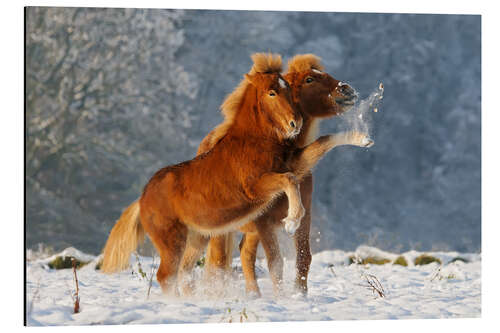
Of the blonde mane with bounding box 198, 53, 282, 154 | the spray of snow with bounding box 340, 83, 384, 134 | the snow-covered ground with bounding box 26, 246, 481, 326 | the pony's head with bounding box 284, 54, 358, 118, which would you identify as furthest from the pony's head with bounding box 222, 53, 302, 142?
the snow-covered ground with bounding box 26, 246, 481, 326

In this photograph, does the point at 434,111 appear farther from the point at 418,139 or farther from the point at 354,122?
the point at 354,122

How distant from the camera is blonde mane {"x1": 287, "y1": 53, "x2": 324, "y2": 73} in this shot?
4766mm

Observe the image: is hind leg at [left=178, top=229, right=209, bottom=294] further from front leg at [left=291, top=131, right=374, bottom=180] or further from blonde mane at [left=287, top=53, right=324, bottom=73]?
blonde mane at [left=287, top=53, right=324, bottom=73]

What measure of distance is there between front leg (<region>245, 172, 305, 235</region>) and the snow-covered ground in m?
0.72

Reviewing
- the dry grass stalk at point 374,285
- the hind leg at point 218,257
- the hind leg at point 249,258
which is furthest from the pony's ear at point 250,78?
the dry grass stalk at point 374,285

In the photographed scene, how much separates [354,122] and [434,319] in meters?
1.51

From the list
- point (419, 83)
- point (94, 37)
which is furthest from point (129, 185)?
point (419, 83)

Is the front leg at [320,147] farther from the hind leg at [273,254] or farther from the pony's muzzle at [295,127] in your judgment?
the hind leg at [273,254]

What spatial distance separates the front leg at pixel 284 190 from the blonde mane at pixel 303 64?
926 mm

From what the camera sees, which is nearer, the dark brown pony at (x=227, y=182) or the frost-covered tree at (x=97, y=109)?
the dark brown pony at (x=227, y=182)

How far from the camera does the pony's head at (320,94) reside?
15.3ft

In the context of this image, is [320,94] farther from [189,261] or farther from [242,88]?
[189,261]

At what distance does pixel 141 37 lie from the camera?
6.94 meters

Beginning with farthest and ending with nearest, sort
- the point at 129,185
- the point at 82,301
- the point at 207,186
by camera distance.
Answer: the point at 129,185 < the point at 82,301 < the point at 207,186
